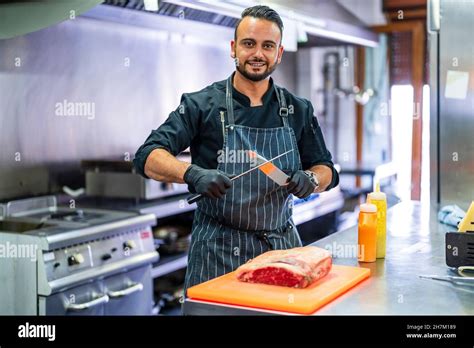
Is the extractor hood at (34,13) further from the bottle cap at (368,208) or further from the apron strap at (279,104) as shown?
the bottle cap at (368,208)

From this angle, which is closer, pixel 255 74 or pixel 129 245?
pixel 255 74

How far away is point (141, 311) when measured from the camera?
319 centimetres

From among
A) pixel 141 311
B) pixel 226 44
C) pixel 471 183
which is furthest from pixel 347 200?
pixel 141 311

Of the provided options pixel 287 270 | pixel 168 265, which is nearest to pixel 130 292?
pixel 168 265

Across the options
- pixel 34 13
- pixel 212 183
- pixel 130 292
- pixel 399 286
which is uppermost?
pixel 34 13

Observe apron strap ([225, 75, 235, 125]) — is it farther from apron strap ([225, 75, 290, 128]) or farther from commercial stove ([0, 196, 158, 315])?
commercial stove ([0, 196, 158, 315])

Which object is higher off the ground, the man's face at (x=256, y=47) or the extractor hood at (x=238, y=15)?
the extractor hood at (x=238, y=15)

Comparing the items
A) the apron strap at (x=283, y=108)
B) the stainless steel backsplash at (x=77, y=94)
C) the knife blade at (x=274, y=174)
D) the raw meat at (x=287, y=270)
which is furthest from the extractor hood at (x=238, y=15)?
the raw meat at (x=287, y=270)

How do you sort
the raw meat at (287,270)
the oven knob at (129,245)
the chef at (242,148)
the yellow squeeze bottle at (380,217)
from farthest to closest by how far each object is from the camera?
the oven knob at (129,245)
the chef at (242,148)
the yellow squeeze bottle at (380,217)
the raw meat at (287,270)

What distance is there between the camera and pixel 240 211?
2.21 metres

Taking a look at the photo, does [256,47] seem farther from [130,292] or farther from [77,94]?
[77,94]

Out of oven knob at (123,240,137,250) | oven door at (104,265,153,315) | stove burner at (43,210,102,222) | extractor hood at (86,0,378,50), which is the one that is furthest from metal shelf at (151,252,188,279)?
extractor hood at (86,0,378,50)

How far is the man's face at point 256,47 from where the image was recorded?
222 centimetres

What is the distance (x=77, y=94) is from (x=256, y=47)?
1739 millimetres
